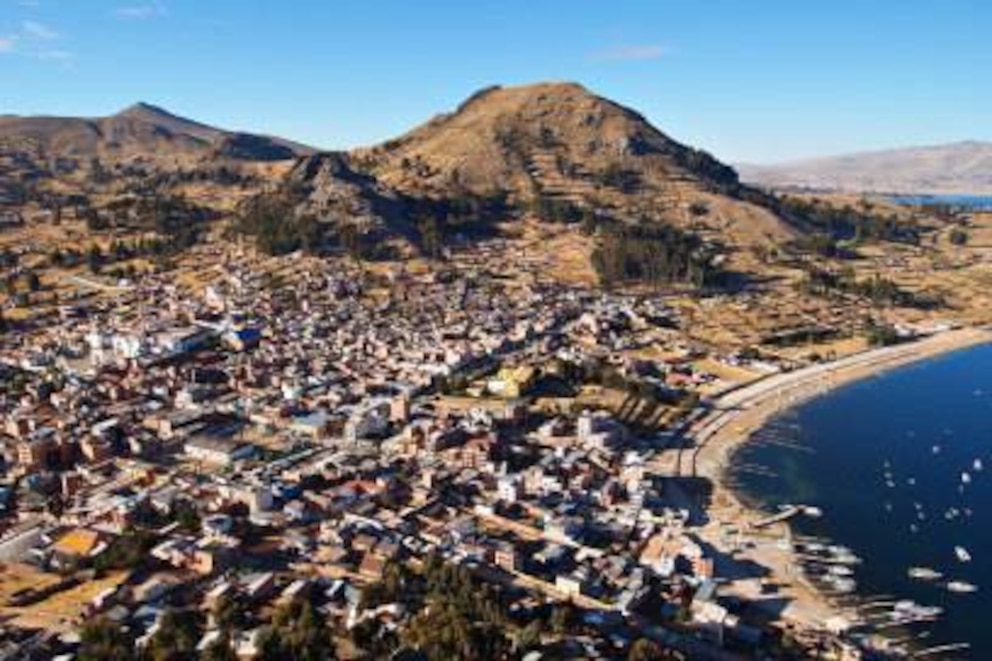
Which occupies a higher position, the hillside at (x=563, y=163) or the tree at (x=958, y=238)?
the hillside at (x=563, y=163)

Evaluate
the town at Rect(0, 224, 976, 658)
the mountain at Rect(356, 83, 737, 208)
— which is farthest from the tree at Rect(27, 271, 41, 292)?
the mountain at Rect(356, 83, 737, 208)

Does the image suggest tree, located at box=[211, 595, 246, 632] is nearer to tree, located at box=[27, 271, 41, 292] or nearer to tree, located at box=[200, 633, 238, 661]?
tree, located at box=[200, 633, 238, 661]

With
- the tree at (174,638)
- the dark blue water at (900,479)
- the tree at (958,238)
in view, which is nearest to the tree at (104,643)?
the tree at (174,638)

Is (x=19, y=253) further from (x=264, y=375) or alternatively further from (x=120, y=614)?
(x=120, y=614)

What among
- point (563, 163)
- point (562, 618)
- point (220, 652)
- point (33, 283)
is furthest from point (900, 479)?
point (563, 163)

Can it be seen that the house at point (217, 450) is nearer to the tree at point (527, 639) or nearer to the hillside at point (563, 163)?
A: the tree at point (527, 639)

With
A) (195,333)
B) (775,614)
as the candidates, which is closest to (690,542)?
(775,614)

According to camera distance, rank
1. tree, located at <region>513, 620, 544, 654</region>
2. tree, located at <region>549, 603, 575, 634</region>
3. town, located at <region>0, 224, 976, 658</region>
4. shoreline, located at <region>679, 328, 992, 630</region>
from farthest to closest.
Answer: shoreline, located at <region>679, 328, 992, 630</region> → town, located at <region>0, 224, 976, 658</region> → tree, located at <region>549, 603, 575, 634</region> → tree, located at <region>513, 620, 544, 654</region>
